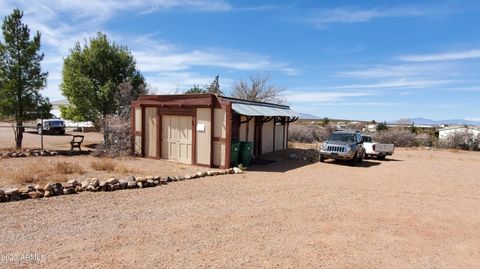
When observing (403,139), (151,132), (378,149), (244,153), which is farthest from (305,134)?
(151,132)

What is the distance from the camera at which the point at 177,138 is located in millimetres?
15914

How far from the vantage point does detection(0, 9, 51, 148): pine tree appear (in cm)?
1791

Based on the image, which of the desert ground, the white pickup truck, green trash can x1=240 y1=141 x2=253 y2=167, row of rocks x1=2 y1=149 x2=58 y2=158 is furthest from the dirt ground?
the white pickup truck

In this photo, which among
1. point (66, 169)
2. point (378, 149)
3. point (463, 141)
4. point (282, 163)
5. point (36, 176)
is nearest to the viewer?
point (36, 176)

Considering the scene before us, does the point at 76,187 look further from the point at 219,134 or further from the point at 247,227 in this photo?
the point at 219,134

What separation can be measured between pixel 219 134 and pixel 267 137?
693 cm

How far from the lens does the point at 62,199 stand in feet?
27.1

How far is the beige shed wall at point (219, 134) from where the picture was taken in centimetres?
1430

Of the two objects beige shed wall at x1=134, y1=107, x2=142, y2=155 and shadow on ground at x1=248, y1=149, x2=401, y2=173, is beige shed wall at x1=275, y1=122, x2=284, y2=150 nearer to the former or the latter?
shadow on ground at x1=248, y1=149, x2=401, y2=173

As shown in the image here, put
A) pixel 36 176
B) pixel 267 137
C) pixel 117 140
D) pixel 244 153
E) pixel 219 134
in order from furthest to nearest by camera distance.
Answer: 1. pixel 267 137
2. pixel 117 140
3. pixel 244 153
4. pixel 219 134
5. pixel 36 176

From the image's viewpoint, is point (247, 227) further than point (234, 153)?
No

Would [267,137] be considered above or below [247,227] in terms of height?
above

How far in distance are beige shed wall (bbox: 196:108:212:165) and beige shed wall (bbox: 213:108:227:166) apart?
10.9 inches

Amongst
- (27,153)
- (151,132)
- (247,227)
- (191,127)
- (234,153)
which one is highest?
(191,127)
